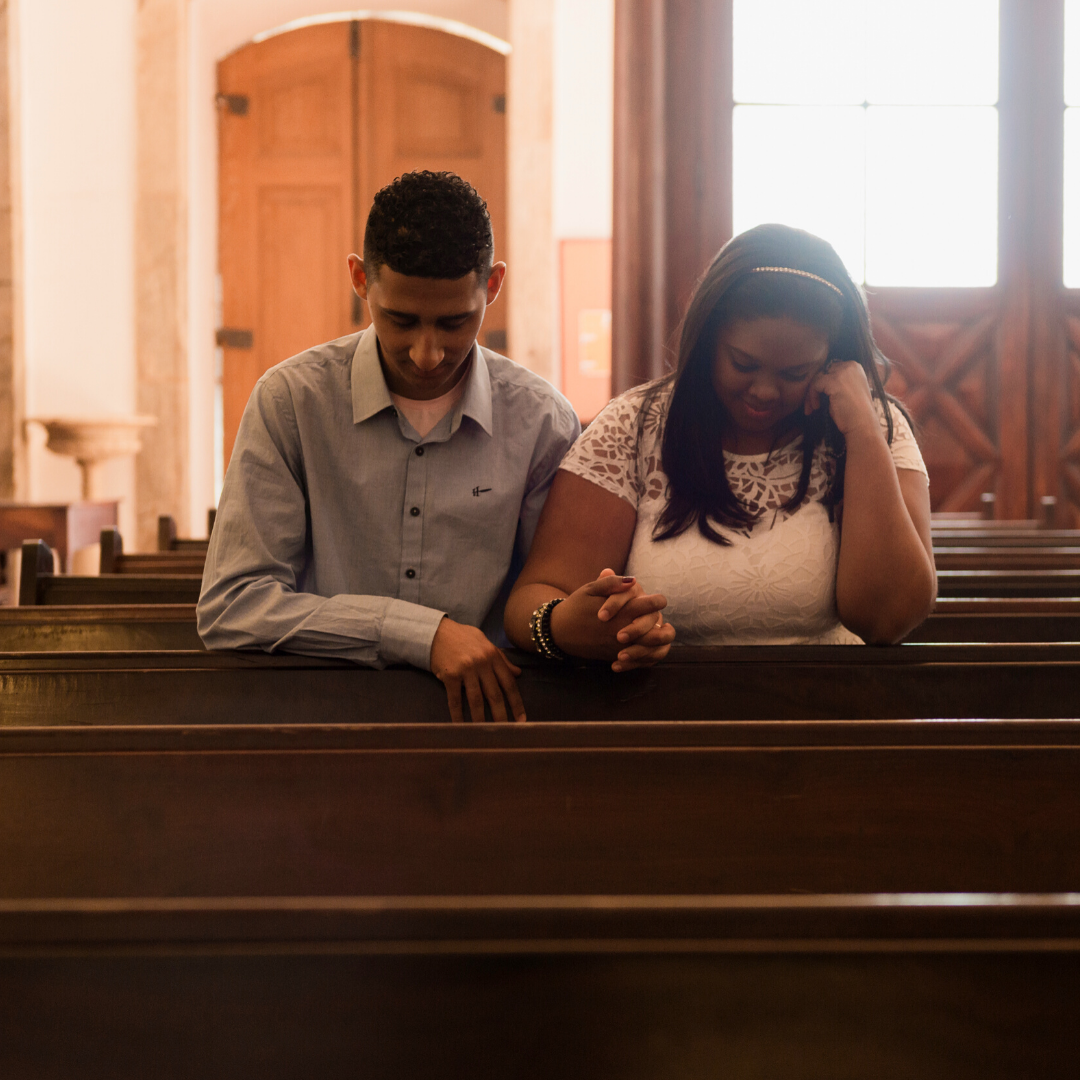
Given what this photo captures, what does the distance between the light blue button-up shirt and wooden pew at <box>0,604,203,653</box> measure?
13.2 inches

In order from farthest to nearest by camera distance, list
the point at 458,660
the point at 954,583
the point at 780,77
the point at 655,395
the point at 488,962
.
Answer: the point at 780,77 → the point at 954,583 → the point at 655,395 → the point at 458,660 → the point at 488,962

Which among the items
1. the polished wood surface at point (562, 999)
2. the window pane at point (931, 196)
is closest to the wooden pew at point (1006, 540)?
the polished wood surface at point (562, 999)

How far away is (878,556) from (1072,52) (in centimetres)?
547

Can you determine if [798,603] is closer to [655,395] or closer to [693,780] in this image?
[655,395]

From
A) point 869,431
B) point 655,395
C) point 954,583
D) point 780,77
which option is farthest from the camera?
point 780,77

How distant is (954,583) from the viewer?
2379 millimetres

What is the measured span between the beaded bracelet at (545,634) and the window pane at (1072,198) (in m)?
5.42

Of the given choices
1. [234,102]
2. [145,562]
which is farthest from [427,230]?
[234,102]

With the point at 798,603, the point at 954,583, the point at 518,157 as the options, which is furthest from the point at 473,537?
the point at 518,157

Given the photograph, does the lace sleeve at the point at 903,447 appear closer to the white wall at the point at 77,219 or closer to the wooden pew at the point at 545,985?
the wooden pew at the point at 545,985

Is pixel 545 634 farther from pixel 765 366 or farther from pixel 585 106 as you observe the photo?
pixel 585 106

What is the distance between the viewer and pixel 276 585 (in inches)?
58.0

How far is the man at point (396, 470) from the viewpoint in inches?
57.1

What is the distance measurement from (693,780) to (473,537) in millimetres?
663
